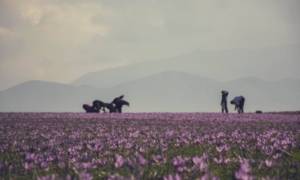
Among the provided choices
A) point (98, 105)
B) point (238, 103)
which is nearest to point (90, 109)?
point (98, 105)

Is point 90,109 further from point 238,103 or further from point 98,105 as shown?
point 238,103

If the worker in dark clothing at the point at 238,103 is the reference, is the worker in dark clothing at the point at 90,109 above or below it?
below

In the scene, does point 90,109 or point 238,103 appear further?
point 90,109

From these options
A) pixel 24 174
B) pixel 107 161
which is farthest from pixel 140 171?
pixel 24 174

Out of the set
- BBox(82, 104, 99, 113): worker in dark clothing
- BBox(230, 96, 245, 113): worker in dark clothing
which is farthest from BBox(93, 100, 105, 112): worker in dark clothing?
BBox(230, 96, 245, 113): worker in dark clothing

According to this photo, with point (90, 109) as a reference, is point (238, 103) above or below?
above

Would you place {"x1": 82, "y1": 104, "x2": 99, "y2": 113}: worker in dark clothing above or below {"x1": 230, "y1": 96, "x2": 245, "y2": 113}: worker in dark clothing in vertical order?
below

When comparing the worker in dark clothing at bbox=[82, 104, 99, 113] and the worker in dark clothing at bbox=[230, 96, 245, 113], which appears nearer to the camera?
the worker in dark clothing at bbox=[230, 96, 245, 113]

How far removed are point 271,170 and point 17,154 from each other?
199 inches

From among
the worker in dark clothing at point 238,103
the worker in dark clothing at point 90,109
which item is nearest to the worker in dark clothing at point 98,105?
the worker in dark clothing at point 90,109

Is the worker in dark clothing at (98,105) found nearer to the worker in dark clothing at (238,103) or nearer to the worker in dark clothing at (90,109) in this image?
the worker in dark clothing at (90,109)

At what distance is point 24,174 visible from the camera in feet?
15.9

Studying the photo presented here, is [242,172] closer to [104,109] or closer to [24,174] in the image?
[24,174]

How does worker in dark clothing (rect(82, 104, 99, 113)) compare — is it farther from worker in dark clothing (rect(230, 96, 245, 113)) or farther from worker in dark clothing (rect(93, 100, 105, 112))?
worker in dark clothing (rect(230, 96, 245, 113))
